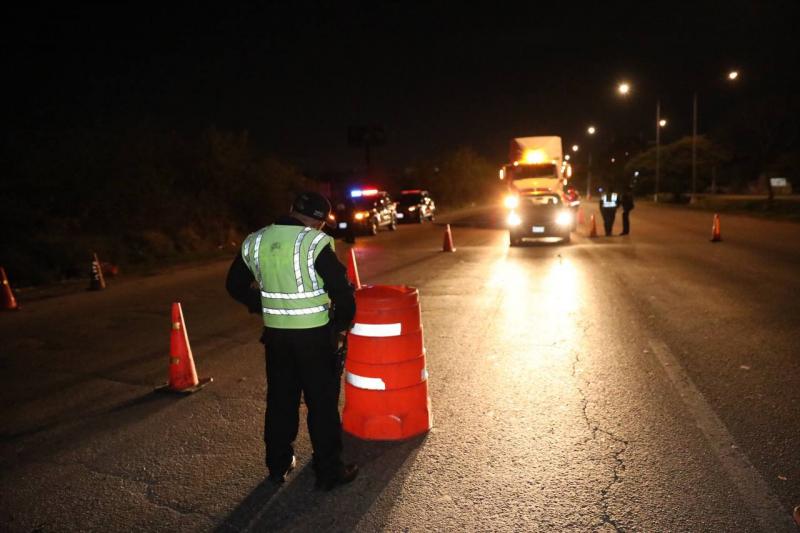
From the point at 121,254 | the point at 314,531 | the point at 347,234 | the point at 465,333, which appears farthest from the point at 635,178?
the point at 314,531

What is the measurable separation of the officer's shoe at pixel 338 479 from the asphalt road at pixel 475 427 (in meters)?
0.06

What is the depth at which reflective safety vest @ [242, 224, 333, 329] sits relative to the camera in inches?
142

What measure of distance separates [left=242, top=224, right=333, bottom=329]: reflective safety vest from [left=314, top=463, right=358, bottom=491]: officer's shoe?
943mm

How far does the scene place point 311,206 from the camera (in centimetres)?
372

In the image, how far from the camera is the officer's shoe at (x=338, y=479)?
12.5 ft

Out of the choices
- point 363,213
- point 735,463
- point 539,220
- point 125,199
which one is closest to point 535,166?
point 363,213

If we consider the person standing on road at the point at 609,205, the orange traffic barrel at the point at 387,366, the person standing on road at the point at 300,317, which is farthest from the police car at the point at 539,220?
the person standing on road at the point at 300,317

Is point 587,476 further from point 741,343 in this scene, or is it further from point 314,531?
point 741,343

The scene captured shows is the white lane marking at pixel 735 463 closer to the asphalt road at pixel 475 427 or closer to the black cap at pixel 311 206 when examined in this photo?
the asphalt road at pixel 475 427

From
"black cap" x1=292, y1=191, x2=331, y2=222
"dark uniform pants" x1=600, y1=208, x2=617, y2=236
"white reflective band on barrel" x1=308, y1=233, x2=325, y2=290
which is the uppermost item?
"black cap" x1=292, y1=191, x2=331, y2=222

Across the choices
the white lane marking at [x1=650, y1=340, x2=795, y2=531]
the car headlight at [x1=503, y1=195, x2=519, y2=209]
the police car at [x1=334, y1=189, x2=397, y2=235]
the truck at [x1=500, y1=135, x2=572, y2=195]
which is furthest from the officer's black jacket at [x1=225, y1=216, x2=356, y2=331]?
the truck at [x1=500, y1=135, x2=572, y2=195]

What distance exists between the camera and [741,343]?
7.01 metres

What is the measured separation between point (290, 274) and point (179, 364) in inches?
110

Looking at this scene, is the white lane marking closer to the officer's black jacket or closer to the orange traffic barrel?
the orange traffic barrel
